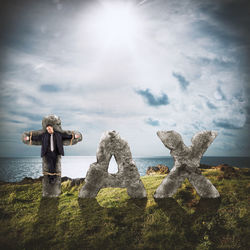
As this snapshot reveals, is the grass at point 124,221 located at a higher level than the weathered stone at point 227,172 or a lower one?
lower

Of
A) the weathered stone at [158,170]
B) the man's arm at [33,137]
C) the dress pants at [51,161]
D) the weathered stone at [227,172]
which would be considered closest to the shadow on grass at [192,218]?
the weathered stone at [227,172]

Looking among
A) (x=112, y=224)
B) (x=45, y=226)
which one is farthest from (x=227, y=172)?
(x=45, y=226)

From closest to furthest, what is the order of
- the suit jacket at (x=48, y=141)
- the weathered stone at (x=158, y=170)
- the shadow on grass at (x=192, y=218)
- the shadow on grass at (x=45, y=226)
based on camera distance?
the shadow on grass at (x=45, y=226), the shadow on grass at (x=192, y=218), the suit jacket at (x=48, y=141), the weathered stone at (x=158, y=170)

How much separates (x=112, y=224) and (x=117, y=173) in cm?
192

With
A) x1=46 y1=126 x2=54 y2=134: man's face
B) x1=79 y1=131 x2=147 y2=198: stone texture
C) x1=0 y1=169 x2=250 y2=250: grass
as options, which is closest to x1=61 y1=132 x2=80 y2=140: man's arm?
x1=46 y1=126 x2=54 y2=134: man's face

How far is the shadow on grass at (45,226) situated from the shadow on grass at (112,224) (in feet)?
2.49

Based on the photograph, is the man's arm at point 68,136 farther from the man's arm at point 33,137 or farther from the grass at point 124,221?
the grass at point 124,221

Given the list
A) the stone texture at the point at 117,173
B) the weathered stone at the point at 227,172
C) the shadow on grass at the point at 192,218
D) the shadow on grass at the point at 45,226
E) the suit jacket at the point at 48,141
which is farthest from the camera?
the weathered stone at the point at 227,172

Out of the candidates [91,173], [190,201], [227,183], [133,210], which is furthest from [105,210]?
[227,183]

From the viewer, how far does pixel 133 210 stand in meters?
5.84

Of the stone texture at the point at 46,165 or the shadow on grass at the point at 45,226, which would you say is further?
the stone texture at the point at 46,165

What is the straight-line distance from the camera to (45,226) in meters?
5.06

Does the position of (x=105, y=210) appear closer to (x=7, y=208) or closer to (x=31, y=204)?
(x=31, y=204)

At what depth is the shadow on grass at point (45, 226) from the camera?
435 cm
